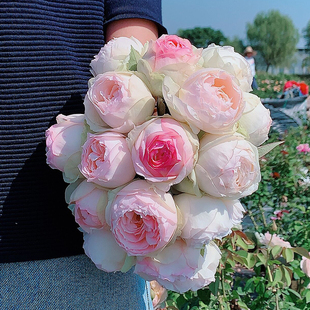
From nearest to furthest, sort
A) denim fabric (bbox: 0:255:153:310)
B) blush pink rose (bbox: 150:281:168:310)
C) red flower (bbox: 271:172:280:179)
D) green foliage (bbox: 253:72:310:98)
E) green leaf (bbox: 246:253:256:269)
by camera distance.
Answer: denim fabric (bbox: 0:255:153:310)
blush pink rose (bbox: 150:281:168:310)
green leaf (bbox: 246:253:256:269)
red flower (bbox: 271:172:280:179)
green foliage (bbox: 253:72:310:98)

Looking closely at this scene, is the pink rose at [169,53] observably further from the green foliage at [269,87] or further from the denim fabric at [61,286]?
the green foliage at [269,87]

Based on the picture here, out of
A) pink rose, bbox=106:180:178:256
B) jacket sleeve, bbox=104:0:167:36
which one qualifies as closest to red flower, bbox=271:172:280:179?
jacket sleeve, bbox=104:0:167:36

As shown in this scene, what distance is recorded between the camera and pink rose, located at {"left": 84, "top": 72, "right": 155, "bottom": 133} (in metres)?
0.59

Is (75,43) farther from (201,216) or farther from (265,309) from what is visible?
(265,309)

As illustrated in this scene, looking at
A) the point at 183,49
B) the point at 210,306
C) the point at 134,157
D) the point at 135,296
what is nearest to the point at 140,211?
the point at 134,157

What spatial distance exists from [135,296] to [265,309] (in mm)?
901

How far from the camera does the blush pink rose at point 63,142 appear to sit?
2.10 feet

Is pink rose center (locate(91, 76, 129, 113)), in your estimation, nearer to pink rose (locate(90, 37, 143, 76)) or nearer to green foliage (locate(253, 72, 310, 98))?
pink rose (locate(90, 37, 143, 76))

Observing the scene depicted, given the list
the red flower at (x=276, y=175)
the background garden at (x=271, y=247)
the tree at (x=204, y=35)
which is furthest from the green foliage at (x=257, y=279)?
the tree at (x=204, y=35)

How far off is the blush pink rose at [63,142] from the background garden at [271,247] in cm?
82

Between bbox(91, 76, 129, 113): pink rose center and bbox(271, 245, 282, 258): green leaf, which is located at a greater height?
bbox(91, 76, 129, 113): pink rose center

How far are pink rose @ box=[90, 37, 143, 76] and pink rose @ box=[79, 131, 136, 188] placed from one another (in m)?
0.11

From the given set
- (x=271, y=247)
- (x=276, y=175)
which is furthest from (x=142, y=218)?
(x=276, y=175)

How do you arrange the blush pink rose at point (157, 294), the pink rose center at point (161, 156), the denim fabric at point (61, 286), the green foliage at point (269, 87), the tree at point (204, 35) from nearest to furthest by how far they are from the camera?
the pink rose center at point (161, 156), the denim fabric at point (61, 286), the blush pink rose at point (157, 294), the green foliage at point (269, 87), the tree at point (204, 35)
